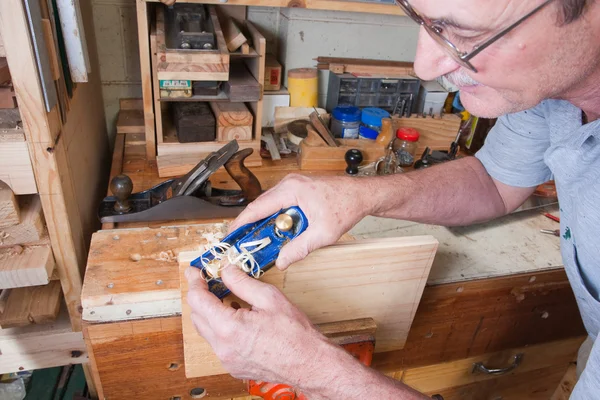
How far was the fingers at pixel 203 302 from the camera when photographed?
0.58m

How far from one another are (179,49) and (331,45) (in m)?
0.64

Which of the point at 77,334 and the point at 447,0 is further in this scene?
the point at 77,334

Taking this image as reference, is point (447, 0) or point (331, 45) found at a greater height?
point (447, 0)

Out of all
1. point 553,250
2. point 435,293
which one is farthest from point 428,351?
point 553,250

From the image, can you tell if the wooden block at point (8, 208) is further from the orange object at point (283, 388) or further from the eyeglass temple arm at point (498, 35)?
the eyeglass temple arm at point (498, 35)

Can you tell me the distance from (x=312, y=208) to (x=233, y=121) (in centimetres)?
71

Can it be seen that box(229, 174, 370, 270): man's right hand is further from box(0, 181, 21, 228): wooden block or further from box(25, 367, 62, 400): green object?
box(25, 367, 62, 400): green object

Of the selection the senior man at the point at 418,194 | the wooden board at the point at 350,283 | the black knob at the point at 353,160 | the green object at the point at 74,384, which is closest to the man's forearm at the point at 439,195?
the senior man at the point at 418,194

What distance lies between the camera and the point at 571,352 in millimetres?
1220

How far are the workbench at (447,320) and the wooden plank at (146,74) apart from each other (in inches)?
3.2

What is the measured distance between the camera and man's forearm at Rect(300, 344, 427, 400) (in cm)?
57

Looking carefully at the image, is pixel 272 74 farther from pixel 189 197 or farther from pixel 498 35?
pixel 498 35

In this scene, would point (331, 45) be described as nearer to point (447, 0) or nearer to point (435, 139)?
point (435, 139)

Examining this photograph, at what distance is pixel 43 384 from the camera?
1.50m
